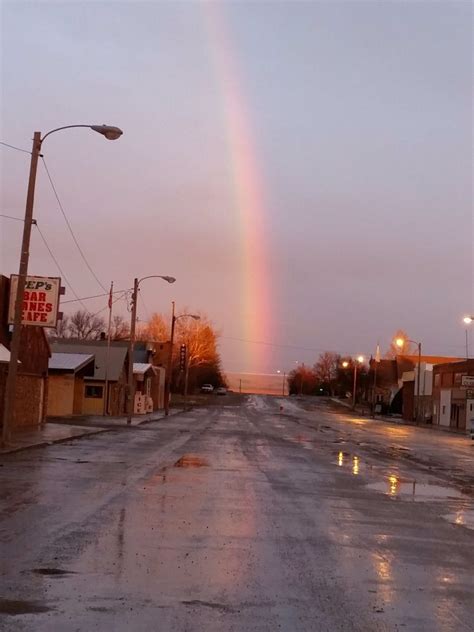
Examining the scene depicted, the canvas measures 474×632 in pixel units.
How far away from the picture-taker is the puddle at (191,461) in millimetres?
19580

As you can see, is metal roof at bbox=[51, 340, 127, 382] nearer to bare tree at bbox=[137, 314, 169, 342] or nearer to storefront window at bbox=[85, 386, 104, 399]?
storefront window at bbox=[85, 386, 104, 399]

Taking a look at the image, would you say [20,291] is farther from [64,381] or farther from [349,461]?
[64,381]

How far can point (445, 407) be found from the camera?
73.8m

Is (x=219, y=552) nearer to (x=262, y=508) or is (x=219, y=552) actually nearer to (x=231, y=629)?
(x=231, y=629)

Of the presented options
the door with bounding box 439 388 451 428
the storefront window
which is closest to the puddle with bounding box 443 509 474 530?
the storefront window

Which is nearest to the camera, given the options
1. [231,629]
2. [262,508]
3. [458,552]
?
[231,629]

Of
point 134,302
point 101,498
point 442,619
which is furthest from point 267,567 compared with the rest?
point 134,302

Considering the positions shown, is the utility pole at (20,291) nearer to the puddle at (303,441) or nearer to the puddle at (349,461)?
the puddle at (349,461)

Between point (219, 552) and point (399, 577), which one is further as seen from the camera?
point (219, 552)

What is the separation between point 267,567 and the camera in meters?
8.23

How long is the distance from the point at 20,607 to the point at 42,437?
2081 cm

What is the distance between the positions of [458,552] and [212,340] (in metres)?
106

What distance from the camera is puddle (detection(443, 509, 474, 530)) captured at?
1195 cm

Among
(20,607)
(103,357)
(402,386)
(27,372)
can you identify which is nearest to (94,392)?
(103,357)
